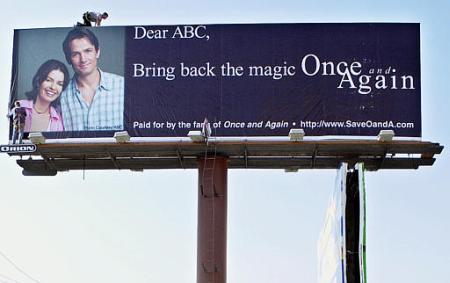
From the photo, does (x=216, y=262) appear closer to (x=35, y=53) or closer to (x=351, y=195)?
(x=351, y=195)

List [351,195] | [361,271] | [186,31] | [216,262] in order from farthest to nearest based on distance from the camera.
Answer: [186,31] < [216,262] < [351,195] < [361,271]

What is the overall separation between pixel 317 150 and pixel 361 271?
5373 millimetres

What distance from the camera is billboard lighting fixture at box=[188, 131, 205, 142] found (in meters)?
26.9

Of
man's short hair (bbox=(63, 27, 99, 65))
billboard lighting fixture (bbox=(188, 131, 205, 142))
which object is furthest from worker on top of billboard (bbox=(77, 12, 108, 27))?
billboard lighting fixture (bbox=(188, 131, 205, 142))

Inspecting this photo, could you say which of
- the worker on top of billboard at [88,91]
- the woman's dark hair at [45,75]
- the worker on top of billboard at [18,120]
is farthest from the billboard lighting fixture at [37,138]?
the woman's dark hair at [45,75]

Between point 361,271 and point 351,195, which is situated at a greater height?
point 351,195

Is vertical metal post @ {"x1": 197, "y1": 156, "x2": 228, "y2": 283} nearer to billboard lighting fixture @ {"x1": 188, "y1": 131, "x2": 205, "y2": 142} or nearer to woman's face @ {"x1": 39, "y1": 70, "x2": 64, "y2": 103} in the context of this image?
billboard lighting fixture @ {"x1": 188, "y1": 131, "x2": 205, "y2": 142}

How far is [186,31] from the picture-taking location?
93.1 feet

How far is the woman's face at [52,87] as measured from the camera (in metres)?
28.5

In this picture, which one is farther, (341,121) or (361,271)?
(341,121)

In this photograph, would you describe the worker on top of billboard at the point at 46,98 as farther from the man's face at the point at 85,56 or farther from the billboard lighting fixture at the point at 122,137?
the billboard lighting fixture at the point at 122,137

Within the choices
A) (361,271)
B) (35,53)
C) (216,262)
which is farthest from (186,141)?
(361,271)

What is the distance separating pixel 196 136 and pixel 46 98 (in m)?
4.27

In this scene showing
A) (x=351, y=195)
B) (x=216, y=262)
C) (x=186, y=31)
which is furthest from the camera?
(x=186, y=31)
